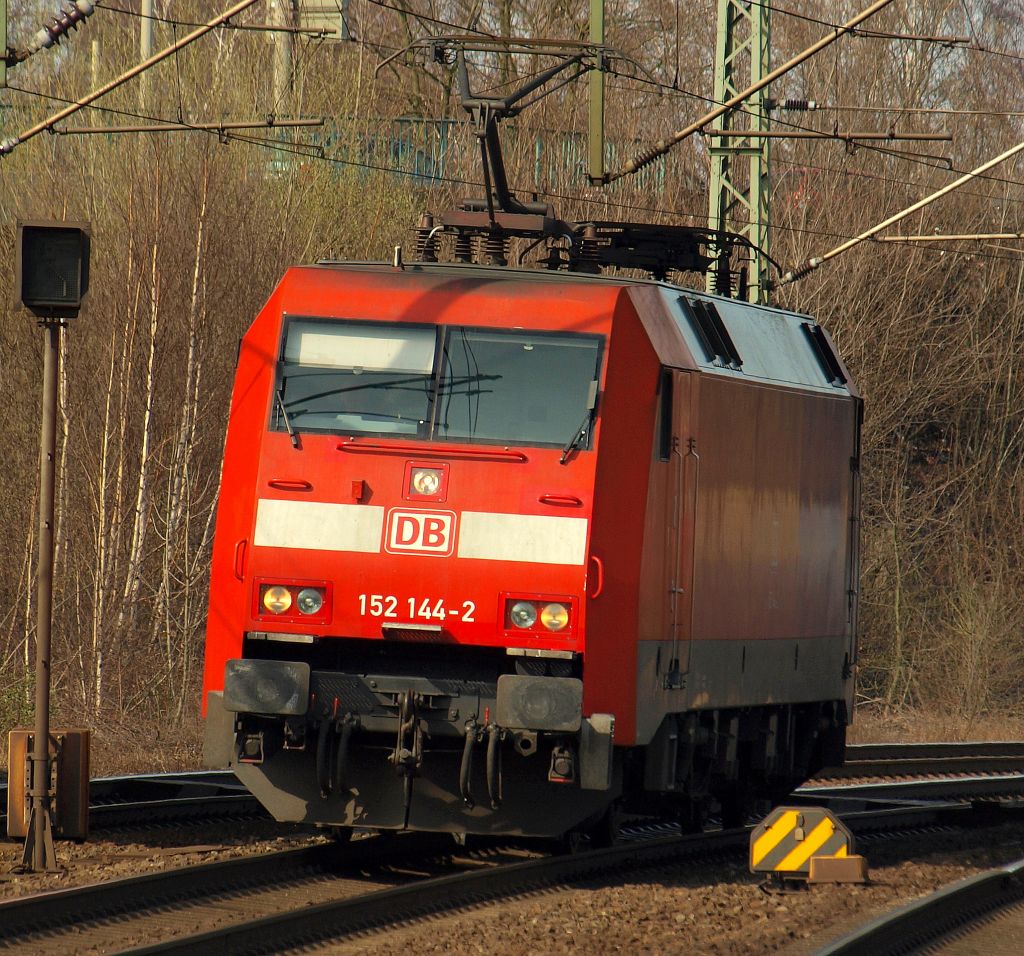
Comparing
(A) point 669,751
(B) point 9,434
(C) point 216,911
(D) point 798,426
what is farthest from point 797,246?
(C) point 216,911

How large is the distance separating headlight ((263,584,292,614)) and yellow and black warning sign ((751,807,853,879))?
9.54 ft

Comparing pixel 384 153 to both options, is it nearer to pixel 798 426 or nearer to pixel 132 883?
pixel 798 426

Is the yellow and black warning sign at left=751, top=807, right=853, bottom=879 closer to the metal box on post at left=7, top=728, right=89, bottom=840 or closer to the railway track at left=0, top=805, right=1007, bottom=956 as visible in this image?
the railway track at left=0, top=805, right=1007, bottom=956

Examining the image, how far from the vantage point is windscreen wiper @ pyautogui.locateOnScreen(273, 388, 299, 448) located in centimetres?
1004

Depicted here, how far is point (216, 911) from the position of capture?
9.01 m

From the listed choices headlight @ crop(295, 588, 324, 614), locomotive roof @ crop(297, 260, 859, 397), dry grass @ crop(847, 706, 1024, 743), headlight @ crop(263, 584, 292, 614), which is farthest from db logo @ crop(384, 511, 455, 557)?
dry grass @ crop(847, 706, 1024, 743)

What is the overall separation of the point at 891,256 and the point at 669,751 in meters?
20.0

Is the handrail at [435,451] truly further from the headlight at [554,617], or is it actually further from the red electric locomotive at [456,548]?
the headlight at [554,617]

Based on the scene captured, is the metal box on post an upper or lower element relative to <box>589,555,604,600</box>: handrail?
lower

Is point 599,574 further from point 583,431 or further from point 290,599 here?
point 290,599

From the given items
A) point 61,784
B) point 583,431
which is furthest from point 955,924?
point 61,784

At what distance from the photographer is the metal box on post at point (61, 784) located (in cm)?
1028

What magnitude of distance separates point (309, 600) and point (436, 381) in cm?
134

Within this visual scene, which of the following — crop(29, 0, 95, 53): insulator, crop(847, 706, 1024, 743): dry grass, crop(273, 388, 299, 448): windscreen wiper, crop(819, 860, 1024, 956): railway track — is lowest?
crop(847, 706, 1024, 743): dry grass
